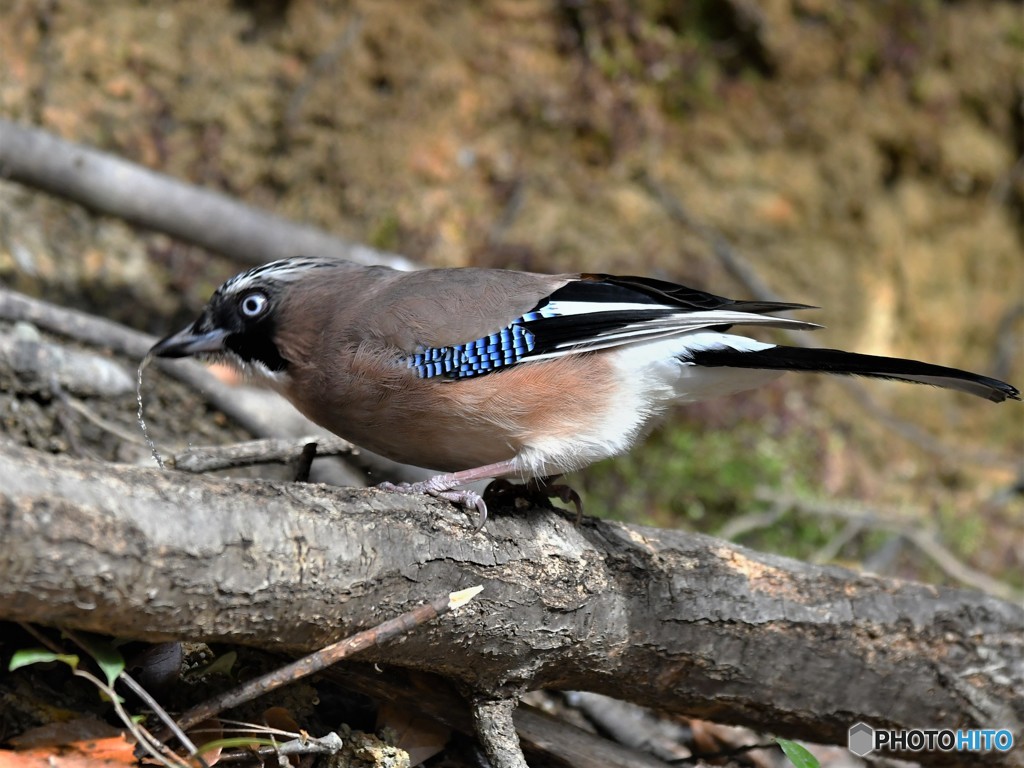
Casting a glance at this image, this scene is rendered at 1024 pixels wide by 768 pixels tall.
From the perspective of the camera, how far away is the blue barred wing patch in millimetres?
3824

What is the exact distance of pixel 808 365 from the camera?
3.63 meters

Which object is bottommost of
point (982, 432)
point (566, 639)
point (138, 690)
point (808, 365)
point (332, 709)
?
point (982, 432)

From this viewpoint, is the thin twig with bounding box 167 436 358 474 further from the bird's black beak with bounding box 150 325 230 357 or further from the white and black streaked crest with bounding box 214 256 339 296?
the white and black streaked crest with bounding box 214 256 339 296

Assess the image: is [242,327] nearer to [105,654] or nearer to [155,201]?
→ [105,654]

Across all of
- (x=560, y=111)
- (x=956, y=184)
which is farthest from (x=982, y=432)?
(x=560, y=111)

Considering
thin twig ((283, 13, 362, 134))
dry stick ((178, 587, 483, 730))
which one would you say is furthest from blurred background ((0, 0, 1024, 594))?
dry stick ((178, 587, 483, 730))

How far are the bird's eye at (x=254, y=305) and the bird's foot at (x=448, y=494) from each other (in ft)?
3.82

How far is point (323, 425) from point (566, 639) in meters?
1.29

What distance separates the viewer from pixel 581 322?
13.1 feet

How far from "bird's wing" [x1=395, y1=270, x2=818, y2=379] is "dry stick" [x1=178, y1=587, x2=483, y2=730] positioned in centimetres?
110

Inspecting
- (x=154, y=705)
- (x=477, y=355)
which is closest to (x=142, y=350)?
(x=477, y=355)

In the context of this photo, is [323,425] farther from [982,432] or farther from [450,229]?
[982,432]

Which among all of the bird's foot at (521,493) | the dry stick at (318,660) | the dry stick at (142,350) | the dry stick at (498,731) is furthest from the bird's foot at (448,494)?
the dry stick at (142,350)

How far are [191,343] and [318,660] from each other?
1852 mm
